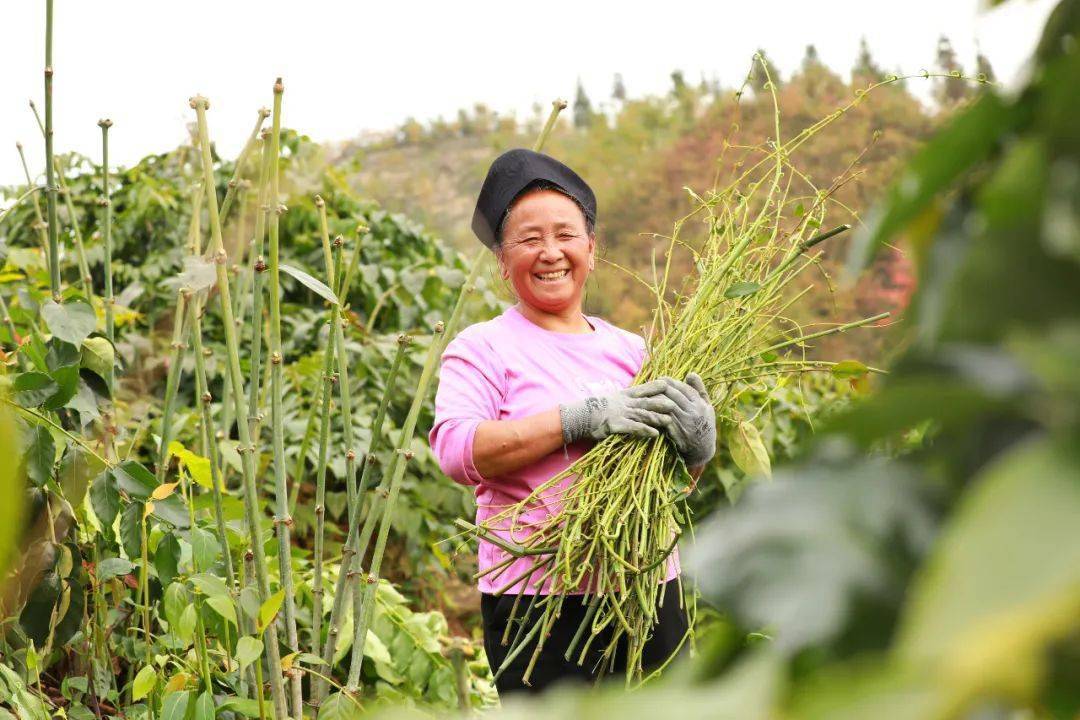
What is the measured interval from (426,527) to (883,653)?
3.46 meters

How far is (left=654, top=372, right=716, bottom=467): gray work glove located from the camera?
6.22 ft

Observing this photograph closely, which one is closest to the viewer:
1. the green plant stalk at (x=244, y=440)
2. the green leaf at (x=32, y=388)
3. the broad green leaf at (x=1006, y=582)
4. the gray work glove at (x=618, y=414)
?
the broad green leaf at (x=1006, y=582)

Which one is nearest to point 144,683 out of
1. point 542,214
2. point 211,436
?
point 211,436

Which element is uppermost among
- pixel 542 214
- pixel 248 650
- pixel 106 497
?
pixel 542 214

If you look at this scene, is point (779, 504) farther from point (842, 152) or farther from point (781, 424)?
point (842, 152)

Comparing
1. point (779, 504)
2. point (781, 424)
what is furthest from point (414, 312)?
point (779, 504)

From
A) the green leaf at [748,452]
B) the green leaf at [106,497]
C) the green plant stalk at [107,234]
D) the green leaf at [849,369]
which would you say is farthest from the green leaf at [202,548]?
the green leaf at [849,369]

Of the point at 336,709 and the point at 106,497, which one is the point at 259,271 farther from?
the point at 336,709

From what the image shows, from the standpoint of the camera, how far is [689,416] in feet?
6.23

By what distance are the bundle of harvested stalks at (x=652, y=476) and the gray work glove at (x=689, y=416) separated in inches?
1.5

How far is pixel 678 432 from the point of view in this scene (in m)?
1.91

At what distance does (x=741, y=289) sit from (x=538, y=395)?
402 millimetres

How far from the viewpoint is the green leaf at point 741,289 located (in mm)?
1854

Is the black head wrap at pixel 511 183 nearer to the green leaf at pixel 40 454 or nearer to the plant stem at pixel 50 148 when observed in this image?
the plant stem at pixel 50 148
